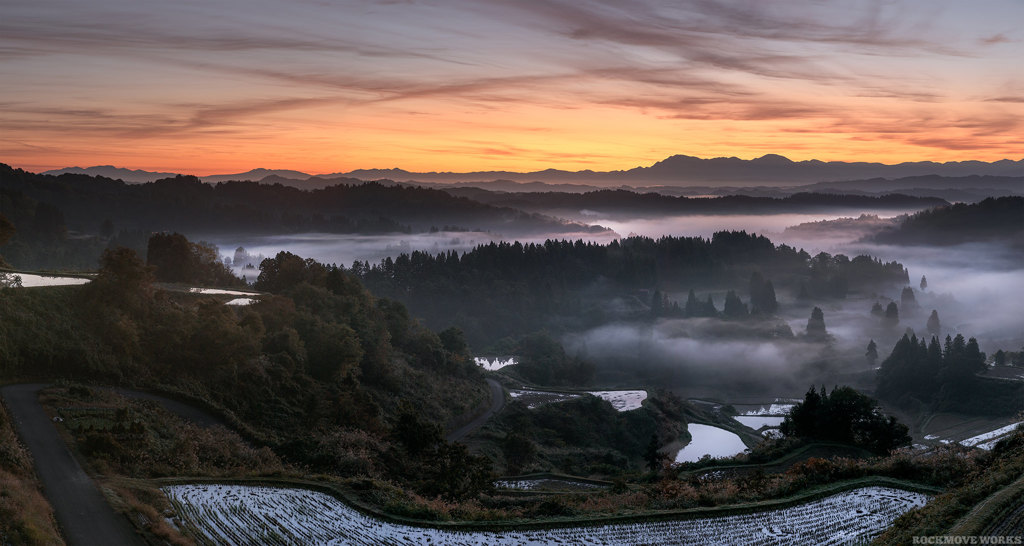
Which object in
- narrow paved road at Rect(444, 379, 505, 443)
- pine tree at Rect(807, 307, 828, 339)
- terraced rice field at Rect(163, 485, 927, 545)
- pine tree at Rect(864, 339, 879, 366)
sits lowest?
pine tree at Rect(864, 339, 879, 366)

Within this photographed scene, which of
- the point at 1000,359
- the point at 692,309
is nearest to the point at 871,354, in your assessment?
the point at 1000,359

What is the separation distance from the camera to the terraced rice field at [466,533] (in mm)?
21516

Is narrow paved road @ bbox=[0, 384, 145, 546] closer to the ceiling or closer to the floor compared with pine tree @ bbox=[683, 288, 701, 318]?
closer to the ceiling

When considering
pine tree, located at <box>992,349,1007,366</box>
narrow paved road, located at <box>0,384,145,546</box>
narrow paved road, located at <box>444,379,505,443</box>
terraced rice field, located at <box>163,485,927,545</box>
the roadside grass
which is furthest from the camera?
pine tree, located at <box>992,349,1007,366</box>

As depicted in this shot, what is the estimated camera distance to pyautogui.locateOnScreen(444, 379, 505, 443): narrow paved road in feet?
192

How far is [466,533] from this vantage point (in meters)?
22.4

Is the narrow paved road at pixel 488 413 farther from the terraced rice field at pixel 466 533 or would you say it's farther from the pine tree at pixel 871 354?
the pine tree at pixel 871 354

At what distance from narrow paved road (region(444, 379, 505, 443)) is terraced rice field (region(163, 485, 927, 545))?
31134mm

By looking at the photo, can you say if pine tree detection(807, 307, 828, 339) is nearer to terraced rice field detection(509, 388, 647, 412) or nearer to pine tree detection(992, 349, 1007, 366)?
pine tree detection(992, 349, 1007, 366)

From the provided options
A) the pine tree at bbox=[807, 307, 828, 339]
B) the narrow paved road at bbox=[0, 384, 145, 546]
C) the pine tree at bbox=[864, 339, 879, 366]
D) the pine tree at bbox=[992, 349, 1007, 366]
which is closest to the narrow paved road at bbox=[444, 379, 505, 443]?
the narrow paved road at bbox=[0, 384, 145, 546]

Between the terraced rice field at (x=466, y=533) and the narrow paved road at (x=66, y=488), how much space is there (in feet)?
6.67

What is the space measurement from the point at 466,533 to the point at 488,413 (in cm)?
4500

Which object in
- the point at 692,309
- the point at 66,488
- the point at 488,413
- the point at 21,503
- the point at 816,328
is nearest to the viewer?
the point at 21,503

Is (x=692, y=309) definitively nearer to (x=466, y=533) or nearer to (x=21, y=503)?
(x=466, y=533)
